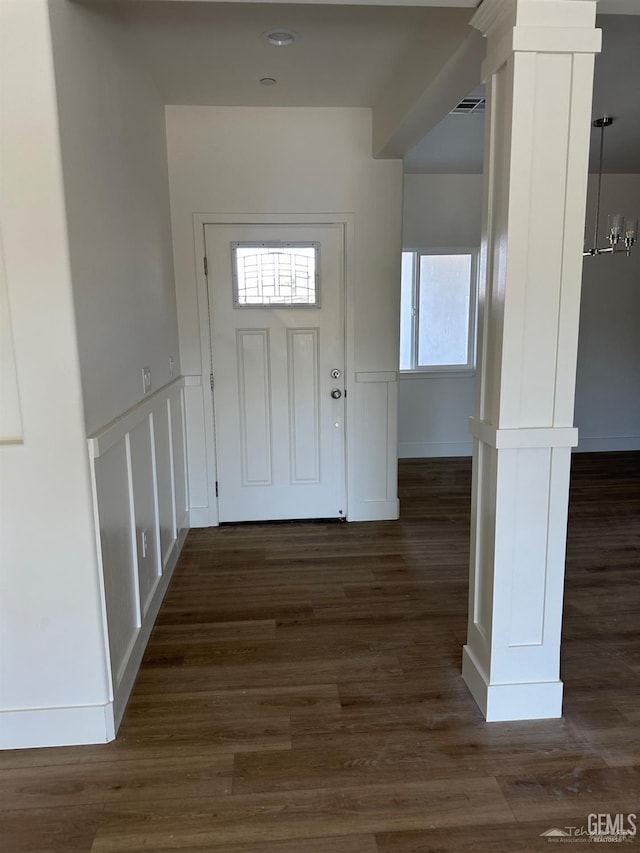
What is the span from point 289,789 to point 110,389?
4.80 feet

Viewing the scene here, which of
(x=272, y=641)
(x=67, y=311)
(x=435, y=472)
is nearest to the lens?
(x=67, y=311)

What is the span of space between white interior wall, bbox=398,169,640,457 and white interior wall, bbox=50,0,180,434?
294cm

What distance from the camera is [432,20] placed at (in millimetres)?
2336

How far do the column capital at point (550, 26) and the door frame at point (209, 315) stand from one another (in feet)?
6.47

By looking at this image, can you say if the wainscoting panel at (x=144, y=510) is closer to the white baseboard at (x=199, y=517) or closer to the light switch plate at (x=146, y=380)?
the light switch plate at (x=146, y=380)

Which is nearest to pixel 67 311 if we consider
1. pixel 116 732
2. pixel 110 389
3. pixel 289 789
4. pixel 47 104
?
pixel 110 389

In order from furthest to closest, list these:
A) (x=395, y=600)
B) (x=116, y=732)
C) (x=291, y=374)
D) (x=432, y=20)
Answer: (x=291, y=374) < (x=395, y=600) < (x=432, y=20) < (x=116, y=732)

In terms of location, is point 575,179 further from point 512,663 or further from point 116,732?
point 116,732

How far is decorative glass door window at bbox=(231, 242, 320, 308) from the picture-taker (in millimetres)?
3660

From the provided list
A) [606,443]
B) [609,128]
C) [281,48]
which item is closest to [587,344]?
[606,443]

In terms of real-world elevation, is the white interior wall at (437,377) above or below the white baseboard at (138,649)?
above

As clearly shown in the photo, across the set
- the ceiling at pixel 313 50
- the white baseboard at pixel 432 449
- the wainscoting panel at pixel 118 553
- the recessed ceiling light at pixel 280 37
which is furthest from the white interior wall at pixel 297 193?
the white baseboard at pixel 432 449

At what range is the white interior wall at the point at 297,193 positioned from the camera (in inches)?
137

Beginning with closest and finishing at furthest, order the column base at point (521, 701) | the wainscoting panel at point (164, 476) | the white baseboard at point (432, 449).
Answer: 1. the column base at point (521, 701)
2. the wainscoting panel at point (164, 476)
3. the white baseboard at point (432, 449)
